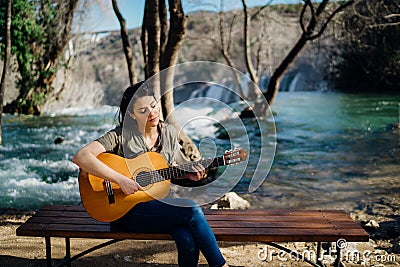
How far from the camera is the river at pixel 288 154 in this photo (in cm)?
614

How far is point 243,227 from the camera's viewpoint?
2.83 meters

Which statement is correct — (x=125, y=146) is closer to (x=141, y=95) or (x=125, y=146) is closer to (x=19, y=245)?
(x=141, y=95)

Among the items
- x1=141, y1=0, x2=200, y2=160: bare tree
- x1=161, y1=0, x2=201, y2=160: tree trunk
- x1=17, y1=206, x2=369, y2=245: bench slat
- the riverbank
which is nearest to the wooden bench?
x1=17, y1=206, x2=369, y2=245: bench slat

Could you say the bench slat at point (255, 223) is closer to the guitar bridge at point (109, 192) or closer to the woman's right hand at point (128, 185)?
the guitar bridge at point (109, 192)

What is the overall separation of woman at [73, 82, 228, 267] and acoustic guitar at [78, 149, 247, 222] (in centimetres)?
5

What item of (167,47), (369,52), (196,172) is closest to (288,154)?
(167,47)

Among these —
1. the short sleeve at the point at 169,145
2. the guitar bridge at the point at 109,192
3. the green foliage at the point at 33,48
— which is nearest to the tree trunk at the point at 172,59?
the short sleeve at the point at 169,145

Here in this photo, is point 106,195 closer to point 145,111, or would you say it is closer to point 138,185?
point 138,185

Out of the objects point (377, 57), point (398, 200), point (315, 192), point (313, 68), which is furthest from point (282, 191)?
point (313, 68)

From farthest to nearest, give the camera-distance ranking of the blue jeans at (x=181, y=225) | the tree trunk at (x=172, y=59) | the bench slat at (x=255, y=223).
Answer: the tree trunk at (x=172, y=59) → the bench slat at (x=255, y=223) → the blue jeans at (x=181, y=225)

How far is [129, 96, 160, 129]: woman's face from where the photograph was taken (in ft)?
9.45

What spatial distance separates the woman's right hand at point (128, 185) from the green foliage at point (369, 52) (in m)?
13.0

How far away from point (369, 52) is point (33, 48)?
40.0ft

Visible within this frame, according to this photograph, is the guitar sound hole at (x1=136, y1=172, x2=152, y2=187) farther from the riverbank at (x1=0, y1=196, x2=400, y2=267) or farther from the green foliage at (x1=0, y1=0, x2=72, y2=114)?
the green foliage at (x1=0, y1=0, x2=72, y2=114)
